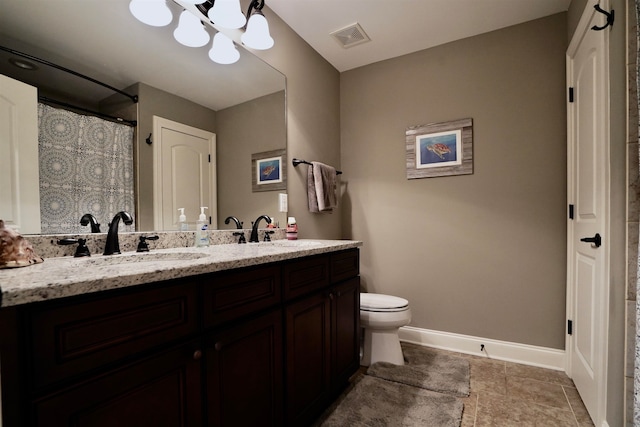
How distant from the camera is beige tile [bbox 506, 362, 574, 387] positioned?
1863 mm

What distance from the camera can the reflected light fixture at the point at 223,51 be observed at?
1.70 m

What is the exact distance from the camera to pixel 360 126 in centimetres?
275

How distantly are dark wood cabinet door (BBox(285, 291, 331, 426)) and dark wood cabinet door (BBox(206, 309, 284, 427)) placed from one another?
0.23ft

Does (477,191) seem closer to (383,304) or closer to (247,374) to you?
(383,304)

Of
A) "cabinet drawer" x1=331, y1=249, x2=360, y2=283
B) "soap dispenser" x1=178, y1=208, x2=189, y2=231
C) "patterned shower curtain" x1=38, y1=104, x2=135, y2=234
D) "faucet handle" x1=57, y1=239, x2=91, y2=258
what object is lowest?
"cabinet drawer" x1=331, y1=249, x2=360, y2=283

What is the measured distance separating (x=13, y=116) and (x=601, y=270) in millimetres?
2442

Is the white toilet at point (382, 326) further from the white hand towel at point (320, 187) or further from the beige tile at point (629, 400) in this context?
the beige tile at point (629, 400)

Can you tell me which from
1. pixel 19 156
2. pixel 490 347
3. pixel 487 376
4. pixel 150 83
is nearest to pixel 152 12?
pixel 150 83

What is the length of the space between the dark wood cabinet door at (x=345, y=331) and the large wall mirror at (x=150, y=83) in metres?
0.73

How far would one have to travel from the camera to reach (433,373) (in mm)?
1942

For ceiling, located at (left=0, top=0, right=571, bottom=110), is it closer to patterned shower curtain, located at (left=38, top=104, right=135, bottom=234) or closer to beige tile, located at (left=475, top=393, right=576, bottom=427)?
patterned shower curtain, located at (left=38, top=104, right=135, bottom=234)

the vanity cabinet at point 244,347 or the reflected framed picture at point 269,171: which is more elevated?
the reflected framed picture at point 269,171

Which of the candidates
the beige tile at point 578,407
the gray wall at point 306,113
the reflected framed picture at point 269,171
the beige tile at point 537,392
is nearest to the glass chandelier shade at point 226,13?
the gray wall at point 306,113

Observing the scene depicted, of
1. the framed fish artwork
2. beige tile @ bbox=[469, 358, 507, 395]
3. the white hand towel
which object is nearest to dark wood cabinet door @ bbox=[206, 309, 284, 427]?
the white hand towel
